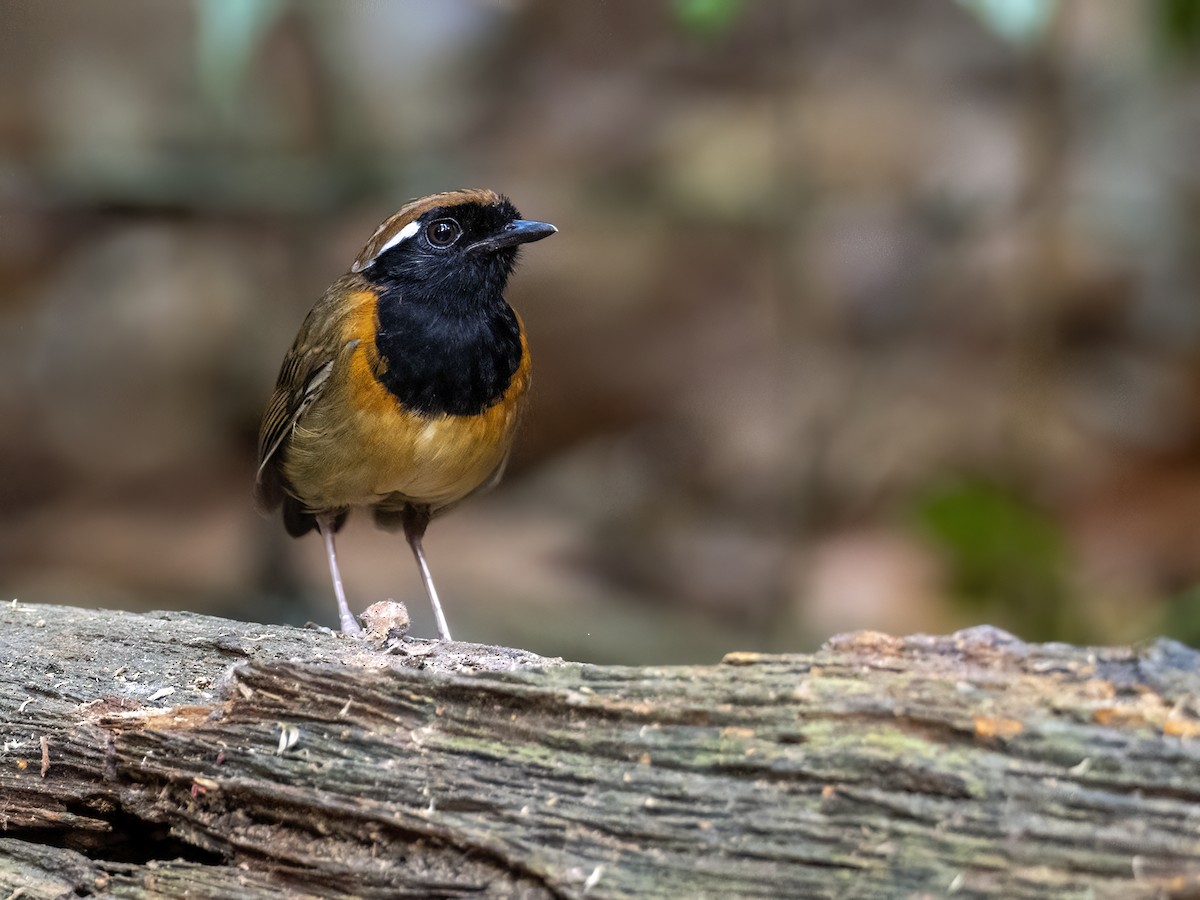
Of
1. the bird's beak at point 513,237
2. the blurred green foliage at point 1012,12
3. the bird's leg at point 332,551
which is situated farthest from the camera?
the bird's leg at point 332,551

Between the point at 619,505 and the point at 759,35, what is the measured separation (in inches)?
130

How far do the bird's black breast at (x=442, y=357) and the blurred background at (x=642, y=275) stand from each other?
10.6ft

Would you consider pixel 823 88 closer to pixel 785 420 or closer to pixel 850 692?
pixel 785 420

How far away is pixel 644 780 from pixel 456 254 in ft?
7.63

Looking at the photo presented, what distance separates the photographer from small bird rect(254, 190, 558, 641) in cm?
410

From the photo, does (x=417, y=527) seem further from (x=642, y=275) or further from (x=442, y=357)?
(x=642, y=275)

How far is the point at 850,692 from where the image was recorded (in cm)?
233

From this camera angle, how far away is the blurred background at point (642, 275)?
761 cm

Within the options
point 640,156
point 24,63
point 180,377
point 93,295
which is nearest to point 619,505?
point 640,156

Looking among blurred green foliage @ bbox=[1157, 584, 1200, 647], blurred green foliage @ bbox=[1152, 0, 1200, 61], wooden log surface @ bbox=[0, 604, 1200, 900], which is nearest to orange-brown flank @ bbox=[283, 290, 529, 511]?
wooden log surface @ bbox=[0, 604, 1200, 900]

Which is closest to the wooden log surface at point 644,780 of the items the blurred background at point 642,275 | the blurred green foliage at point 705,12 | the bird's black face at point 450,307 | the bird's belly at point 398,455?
the bird's belly at point 398,455

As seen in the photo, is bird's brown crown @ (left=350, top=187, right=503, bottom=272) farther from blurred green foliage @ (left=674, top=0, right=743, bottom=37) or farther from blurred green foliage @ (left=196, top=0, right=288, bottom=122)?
blurred green foliage @ (left=196, top=0, right=288, bottom=122)

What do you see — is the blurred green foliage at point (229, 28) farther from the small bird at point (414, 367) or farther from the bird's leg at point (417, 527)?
the bird's leg at point (417, 527)

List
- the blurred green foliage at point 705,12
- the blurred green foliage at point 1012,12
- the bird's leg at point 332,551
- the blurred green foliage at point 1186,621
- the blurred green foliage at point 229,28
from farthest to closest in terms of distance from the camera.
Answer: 1. the blurred green foliage at point 1186,621
2. the blurred green foliage at point 229,28
3. the bird's leg at point 332,551
4. the blurred green foliage at point 705,12
5. the blurred green foliage at point 1012,12
